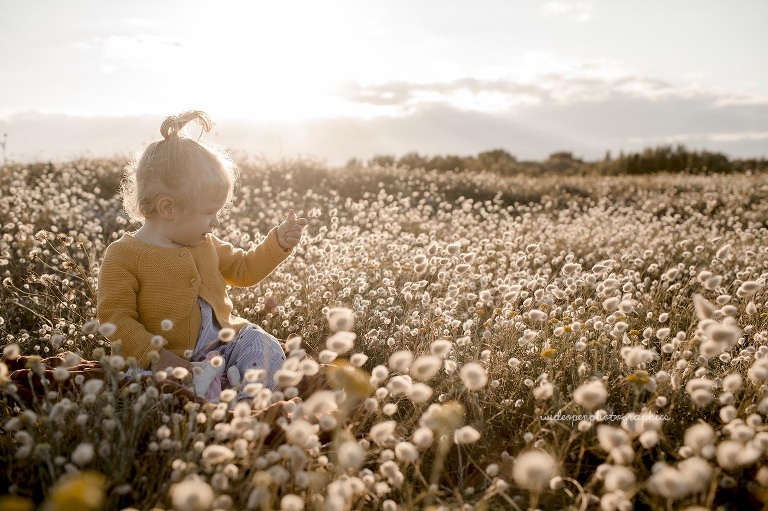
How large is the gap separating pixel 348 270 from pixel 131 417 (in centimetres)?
298

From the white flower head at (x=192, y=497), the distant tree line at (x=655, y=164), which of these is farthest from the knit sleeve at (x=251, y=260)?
the distant tree line at (x=655, y=164)

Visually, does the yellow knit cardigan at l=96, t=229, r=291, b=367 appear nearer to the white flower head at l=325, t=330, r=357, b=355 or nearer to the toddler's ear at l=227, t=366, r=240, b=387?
the toddler's ear at l=227, t=366, r=240, b=387

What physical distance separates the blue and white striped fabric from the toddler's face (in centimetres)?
47

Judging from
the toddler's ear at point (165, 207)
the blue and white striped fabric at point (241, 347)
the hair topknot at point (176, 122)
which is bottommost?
the blue and white striped fabric at point (241, 347)

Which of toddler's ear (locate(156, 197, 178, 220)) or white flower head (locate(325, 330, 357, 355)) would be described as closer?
white flower head (locate(325, 330, 357, 355))

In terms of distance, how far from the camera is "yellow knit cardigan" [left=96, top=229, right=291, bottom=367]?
3551 mm

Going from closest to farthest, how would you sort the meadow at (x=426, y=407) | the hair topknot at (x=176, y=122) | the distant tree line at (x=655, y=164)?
1. the meadow at (x=426, y=407)
2. the hair topknot at (x=176, y=122)
3. the distant tree line at (x=655, y=164)

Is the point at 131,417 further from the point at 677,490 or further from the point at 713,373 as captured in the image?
the point at 713,373

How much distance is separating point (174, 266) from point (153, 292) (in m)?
0.20

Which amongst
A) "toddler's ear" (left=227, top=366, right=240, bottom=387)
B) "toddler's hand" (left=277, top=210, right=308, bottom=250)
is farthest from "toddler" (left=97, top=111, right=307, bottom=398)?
"toddler's hand" (left=277, top=210, right=308, bottom=250)

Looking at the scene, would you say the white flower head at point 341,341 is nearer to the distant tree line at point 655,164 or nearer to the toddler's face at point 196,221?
the toddler's face at point 196,221

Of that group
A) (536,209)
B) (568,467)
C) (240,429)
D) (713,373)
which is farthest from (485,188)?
(240,429)

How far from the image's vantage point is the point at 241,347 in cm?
386

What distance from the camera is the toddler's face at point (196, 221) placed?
365 centimetres
